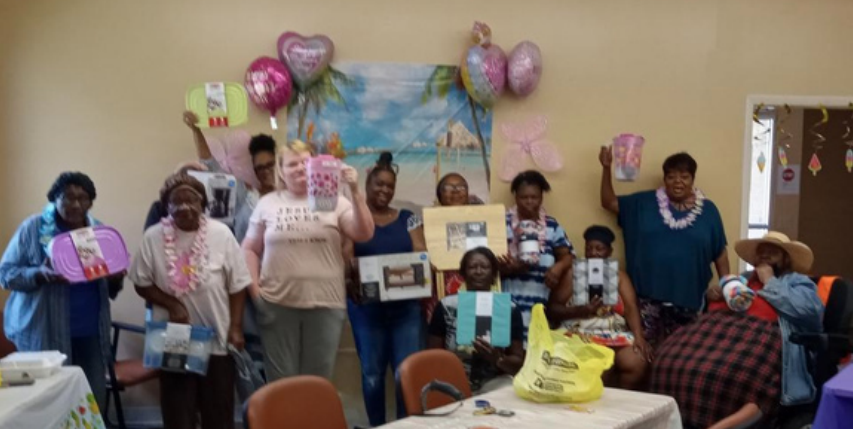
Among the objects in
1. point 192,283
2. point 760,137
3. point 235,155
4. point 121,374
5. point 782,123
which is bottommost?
point 121,374

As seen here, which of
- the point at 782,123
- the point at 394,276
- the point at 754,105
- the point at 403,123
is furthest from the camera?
the point at 782,123

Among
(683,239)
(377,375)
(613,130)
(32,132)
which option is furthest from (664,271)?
(32,132)

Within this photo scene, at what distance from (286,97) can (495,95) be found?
1.21 metres

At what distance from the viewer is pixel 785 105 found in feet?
16.4

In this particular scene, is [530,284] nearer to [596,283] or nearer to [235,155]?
[596,283]

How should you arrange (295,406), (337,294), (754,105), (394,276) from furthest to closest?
(754,105) → (394,276) → (337,294) → (295,406)

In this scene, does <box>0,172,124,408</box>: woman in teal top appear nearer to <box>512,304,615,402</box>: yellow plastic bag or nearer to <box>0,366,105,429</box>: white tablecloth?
<box>0,366,105,429</box>: white tablecloth

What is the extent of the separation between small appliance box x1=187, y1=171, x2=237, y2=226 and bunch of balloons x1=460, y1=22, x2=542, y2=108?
4.87 feet

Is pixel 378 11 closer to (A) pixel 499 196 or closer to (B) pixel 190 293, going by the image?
(A) pixel 499 196

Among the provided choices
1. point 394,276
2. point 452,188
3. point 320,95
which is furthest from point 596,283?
point 320,95

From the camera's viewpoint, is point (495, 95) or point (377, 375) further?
point (495, 95)

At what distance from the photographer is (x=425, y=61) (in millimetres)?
4738

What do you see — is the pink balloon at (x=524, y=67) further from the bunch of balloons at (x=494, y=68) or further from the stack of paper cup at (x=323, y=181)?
the stack of paper cup at (x=323, y=181)

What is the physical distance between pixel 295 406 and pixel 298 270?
1348 mm
